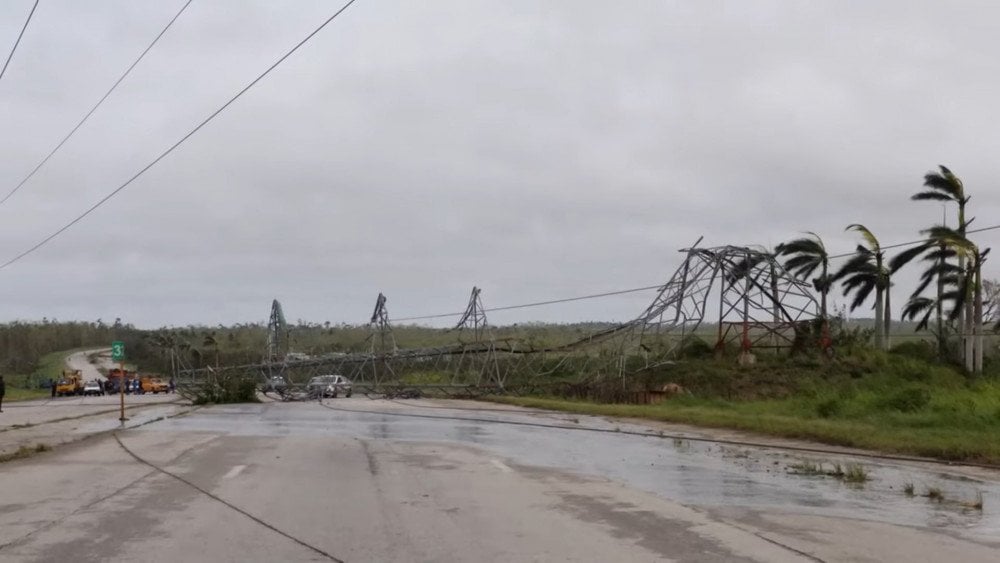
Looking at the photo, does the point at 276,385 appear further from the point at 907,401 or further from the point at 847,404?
the point at 907,401

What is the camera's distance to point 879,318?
5416 cm

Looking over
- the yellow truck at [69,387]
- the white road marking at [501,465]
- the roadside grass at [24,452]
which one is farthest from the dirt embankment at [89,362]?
the white road marking at [501,465]

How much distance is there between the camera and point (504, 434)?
28.5 metres

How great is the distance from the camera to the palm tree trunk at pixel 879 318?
52.7 metres

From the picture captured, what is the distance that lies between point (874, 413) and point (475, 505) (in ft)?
59.0

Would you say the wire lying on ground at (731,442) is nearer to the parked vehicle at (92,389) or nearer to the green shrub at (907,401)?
the green shrub at (907,401)

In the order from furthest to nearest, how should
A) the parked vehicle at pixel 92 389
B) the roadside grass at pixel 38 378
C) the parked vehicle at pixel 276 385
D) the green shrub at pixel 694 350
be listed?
the roadside grass at pixel 38 378
the parked vehicle at pixel 92 389
the parked vehicle at pixel 276 385
the green shrub at pixel 694 350

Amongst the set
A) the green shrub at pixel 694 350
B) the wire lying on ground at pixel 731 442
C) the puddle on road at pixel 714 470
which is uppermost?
the green shrub at pixel 694 350

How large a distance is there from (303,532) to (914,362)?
38124 mm

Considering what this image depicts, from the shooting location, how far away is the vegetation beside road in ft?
73.9

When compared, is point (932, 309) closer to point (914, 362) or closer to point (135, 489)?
point (914, 362)

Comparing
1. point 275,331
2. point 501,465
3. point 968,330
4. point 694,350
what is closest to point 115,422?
point 501,465

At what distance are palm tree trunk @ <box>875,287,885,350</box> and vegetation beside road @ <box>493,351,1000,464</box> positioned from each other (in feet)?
18.6

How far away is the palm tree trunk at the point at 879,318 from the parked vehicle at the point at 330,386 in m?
31.0
